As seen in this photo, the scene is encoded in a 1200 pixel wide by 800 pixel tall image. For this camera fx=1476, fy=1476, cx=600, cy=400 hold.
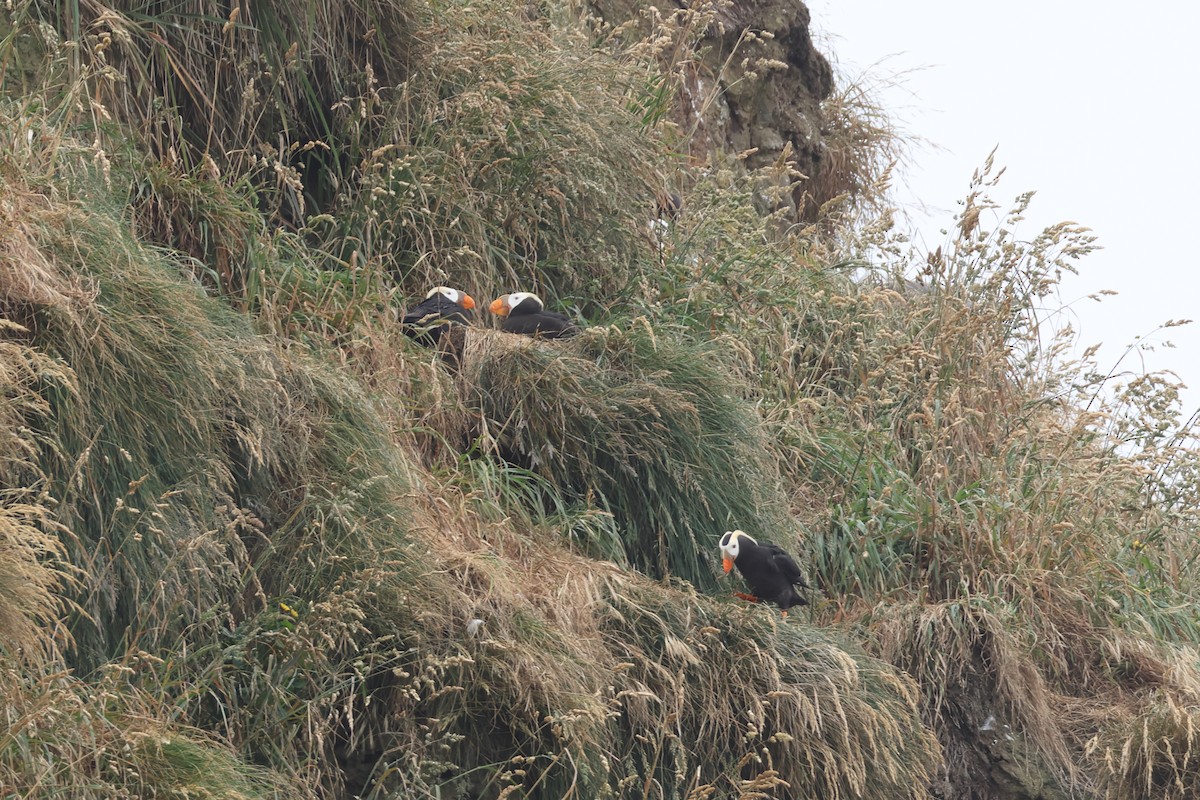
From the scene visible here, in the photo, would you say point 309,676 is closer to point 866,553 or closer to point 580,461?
point 580,461

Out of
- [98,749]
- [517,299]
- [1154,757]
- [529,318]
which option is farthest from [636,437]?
[98,749]

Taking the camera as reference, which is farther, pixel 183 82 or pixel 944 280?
pixel 944 280

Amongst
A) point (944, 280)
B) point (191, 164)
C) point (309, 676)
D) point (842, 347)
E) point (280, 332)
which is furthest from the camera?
point (944, 280)

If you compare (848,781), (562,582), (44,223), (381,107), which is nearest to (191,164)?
(381,107)

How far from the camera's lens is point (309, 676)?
138 inches

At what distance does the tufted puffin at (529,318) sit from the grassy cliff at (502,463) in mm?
141

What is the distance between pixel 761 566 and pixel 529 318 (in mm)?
1368

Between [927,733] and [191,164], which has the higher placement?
[191,164]

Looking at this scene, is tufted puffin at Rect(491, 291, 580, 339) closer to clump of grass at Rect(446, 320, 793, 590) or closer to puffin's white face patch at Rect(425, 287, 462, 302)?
puffin's white face patch at Rect(425, 287, 462, 302)

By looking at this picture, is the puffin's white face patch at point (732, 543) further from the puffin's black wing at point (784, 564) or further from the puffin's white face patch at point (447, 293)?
the puffin's white face patch at point (447, 293)

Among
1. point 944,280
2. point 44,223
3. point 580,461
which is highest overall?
point 944,280

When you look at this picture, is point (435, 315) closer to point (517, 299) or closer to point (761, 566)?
point (517, 299)

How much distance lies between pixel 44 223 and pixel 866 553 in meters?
3.08

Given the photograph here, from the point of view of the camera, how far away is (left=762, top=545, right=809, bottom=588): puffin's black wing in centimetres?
458
